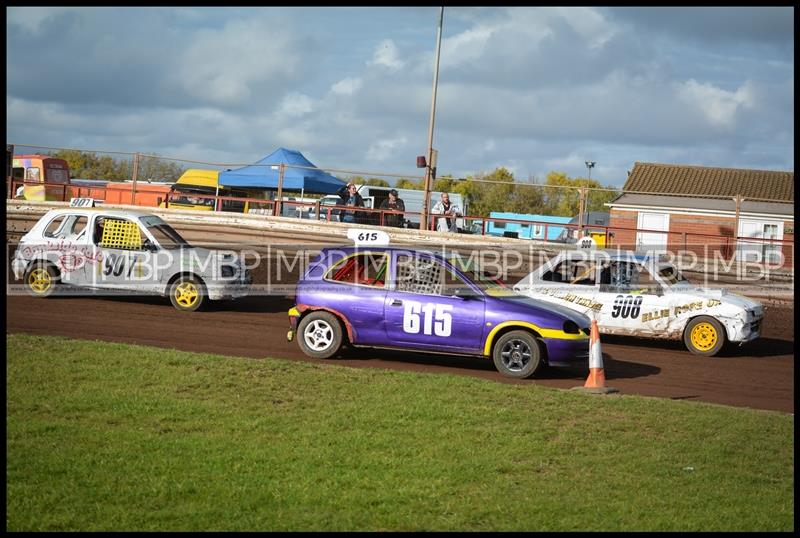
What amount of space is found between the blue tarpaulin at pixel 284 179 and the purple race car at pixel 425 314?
50.3ft

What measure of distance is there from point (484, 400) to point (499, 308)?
252cm

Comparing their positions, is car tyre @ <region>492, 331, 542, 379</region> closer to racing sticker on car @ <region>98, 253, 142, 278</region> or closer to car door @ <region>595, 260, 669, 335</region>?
car door @ <region>595, 260, 669, 335</region>

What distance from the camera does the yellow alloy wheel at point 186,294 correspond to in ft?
52.3

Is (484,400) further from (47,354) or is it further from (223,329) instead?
(223,329)

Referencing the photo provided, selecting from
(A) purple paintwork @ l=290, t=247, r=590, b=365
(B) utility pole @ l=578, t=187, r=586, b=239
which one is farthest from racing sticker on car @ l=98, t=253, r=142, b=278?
(B) utility pole @ l=578, t=187, r=586, b=239

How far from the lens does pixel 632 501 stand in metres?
6.20

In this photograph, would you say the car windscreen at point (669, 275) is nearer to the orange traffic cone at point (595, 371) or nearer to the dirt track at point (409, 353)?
the dirt track at point (409, 353)

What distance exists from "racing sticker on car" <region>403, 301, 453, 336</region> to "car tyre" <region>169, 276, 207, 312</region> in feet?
17.9

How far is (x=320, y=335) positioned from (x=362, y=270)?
0.99 m

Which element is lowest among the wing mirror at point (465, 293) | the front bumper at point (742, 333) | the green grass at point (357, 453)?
the green grass at point (357, 453)

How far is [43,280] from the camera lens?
16.2m

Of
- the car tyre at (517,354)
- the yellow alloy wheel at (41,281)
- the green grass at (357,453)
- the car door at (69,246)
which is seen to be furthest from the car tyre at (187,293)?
the car tyre at (517,354)

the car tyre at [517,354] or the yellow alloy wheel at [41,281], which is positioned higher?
the yellow alloy wheel at [41,281]

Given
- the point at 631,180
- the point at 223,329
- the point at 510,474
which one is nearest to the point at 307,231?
the point at 223,329
